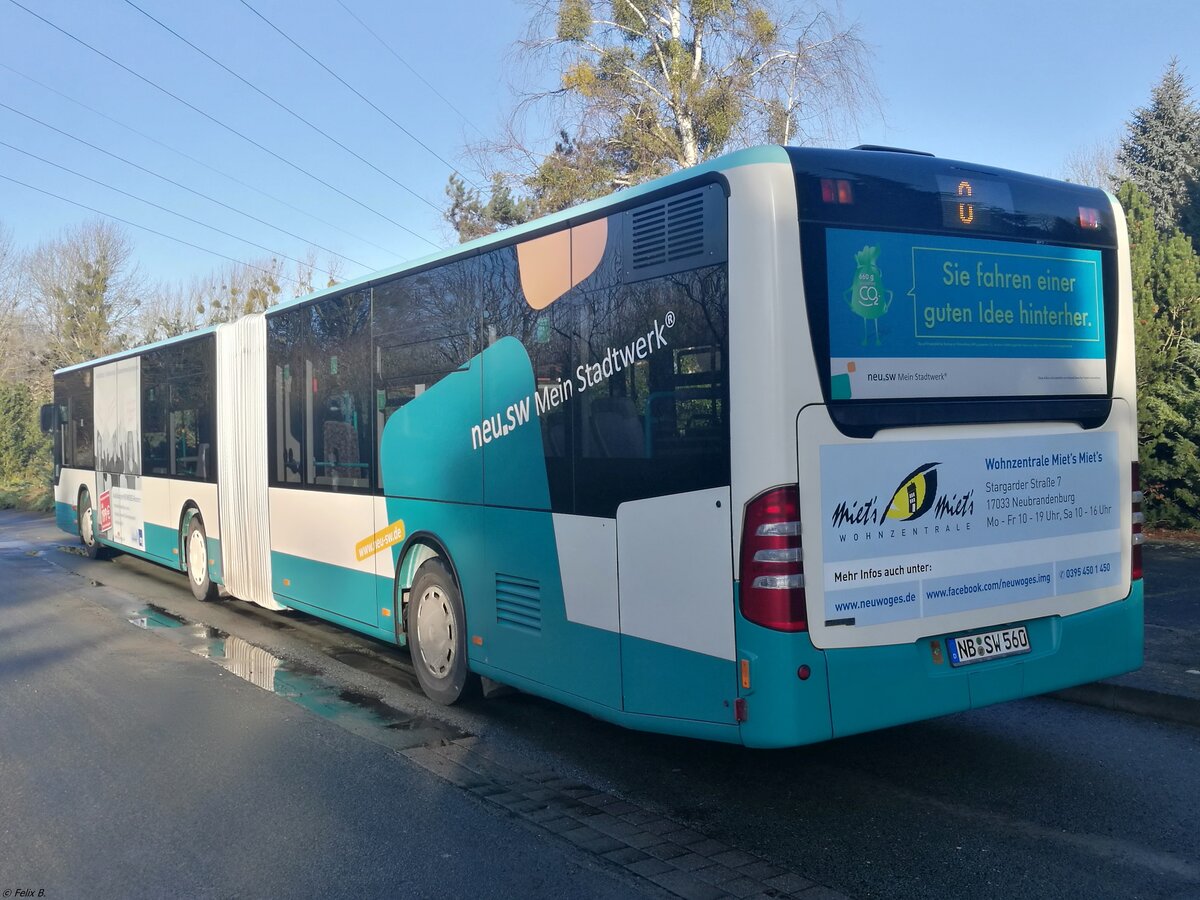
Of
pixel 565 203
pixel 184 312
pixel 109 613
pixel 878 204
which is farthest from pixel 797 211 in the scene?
pixel 184 312

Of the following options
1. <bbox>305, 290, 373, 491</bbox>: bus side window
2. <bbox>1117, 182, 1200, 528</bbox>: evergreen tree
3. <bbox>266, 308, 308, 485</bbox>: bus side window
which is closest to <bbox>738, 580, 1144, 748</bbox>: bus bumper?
<bbox>305, 290, 373, 491</bbox>: bus side window

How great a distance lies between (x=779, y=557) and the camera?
4551mm

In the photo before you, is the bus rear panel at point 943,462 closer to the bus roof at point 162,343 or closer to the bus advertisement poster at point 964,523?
the bus advertisement poster at point 964,523

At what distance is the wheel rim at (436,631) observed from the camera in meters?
7.12

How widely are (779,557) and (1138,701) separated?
3.51 m

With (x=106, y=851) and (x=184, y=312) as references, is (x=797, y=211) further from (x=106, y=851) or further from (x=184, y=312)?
(x=184, y=312)

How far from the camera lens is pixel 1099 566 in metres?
5.56

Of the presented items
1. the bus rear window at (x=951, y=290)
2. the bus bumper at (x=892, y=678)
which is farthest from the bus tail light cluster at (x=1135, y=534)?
the bus rear window at (x=951, y=290)

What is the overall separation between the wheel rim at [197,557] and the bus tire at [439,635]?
514cm

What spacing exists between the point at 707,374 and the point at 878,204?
1.14 metres

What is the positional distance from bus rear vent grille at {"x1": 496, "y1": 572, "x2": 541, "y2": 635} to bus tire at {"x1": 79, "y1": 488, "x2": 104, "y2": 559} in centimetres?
1203

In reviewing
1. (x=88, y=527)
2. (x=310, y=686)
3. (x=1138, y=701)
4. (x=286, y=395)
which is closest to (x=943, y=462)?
(x=1138, y=701)

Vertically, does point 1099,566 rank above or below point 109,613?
above

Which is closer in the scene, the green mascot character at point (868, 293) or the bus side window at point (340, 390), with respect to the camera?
the green mascot character at point (868, 293)
